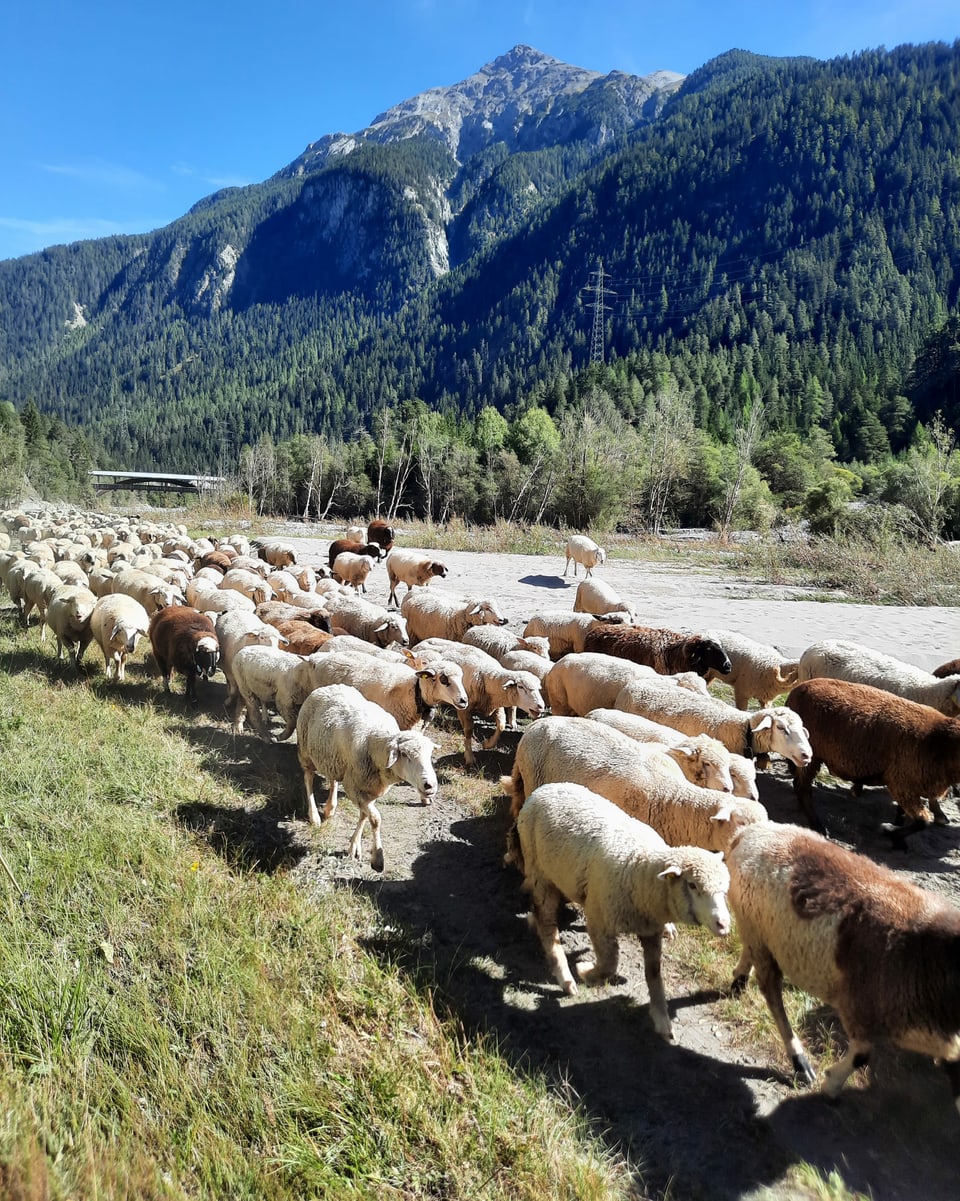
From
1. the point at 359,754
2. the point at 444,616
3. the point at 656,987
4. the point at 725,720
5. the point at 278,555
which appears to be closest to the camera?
the point at 656,987

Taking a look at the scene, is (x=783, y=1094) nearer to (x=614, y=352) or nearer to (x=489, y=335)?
(x=614, y=352)

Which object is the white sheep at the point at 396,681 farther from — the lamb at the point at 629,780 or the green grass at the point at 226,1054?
the green grass at the point at 226,1054

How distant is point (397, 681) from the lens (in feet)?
25.1

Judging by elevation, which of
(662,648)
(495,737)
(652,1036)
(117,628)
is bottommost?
(652,1036)

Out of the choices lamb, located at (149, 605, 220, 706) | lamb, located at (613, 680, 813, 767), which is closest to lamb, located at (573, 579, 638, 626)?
lamb, located at (613, 680, 813, 767)

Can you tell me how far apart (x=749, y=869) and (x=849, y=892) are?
1.99 ft

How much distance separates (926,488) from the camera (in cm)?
3028

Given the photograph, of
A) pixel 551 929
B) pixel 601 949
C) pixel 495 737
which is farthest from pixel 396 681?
pixel 601 949

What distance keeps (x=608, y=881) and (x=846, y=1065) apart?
155 cm

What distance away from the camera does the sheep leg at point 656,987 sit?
408 cm

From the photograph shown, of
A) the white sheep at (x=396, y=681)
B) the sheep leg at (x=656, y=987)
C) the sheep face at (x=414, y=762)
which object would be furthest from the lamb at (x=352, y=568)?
the sheep leg at (x=656, y=987)

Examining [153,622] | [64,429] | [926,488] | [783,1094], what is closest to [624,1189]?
[783,1094]

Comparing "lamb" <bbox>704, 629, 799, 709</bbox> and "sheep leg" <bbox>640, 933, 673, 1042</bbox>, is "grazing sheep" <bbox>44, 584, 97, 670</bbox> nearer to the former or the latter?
"lamb" <bbox>704, 629, 799, 709</bbox>

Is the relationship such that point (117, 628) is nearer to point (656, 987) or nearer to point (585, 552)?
point (656, 987)
